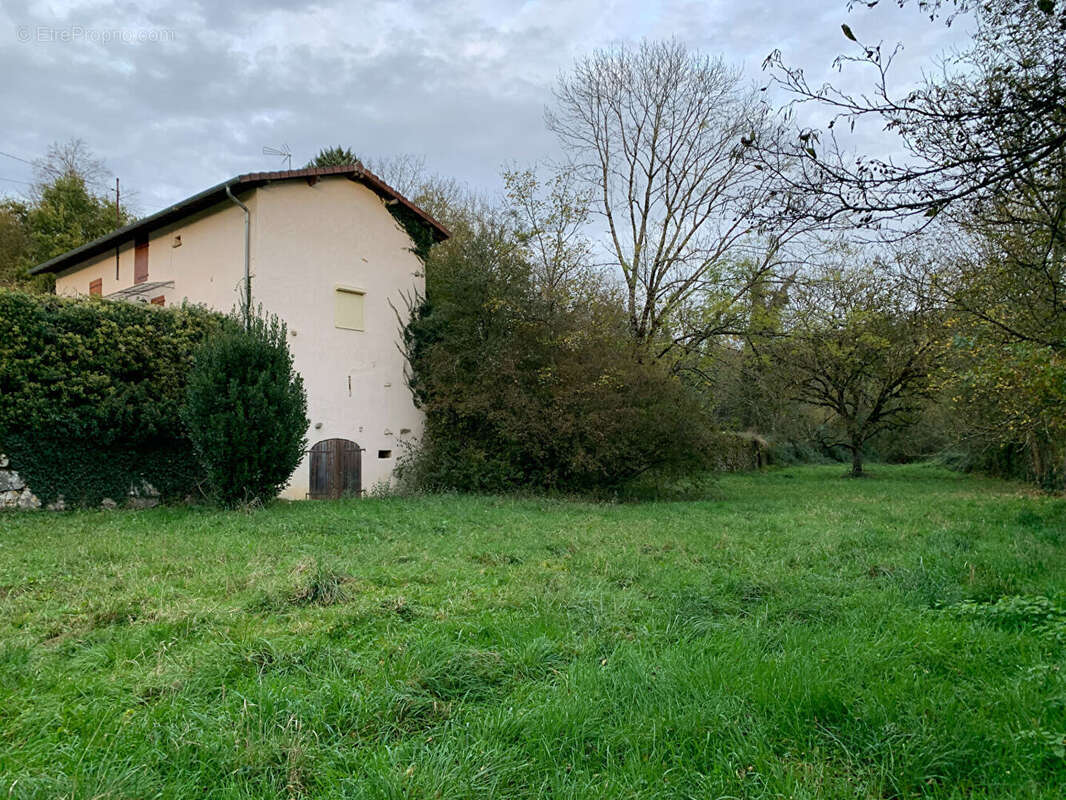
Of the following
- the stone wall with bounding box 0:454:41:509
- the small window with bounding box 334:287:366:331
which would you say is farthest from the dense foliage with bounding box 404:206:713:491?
the stone wall with bounding box 0:454:41:509

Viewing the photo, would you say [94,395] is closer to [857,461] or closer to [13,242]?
[13,242]

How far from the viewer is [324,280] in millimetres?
14625

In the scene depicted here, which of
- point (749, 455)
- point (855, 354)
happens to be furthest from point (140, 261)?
point (749, 455)

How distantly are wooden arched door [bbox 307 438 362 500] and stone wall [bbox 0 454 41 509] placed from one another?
5074mm

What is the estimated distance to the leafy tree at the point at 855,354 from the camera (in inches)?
779

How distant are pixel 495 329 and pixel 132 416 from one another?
757 cm

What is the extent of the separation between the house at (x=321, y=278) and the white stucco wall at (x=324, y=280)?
3 centimetres

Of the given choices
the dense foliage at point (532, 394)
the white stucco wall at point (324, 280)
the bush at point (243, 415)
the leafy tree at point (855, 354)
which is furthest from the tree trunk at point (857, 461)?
the bush at point (243, 415)

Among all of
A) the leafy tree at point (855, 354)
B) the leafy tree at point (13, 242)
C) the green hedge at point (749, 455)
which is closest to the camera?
the leafy tree at point (855, 354)

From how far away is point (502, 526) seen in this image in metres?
8.80

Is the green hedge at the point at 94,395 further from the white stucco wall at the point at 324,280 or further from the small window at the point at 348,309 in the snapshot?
the small window at the point at 348,309

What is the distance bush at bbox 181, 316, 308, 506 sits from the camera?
1002 cm

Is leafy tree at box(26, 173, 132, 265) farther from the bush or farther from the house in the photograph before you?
the bush

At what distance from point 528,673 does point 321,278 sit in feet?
42.6
